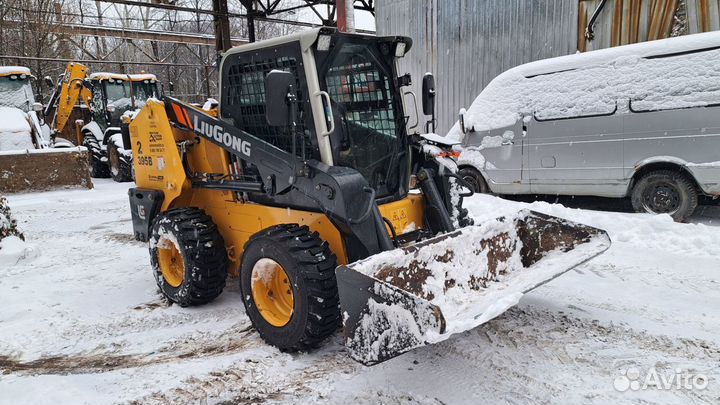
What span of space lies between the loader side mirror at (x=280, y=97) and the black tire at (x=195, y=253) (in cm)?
148

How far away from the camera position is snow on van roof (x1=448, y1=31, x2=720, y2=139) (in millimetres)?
5754

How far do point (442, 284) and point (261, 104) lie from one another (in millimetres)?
1991

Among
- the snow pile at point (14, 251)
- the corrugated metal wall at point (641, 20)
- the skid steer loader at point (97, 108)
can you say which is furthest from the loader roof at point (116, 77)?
the corrugated metal wall at point (641, 20)

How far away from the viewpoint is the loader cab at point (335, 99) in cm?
332

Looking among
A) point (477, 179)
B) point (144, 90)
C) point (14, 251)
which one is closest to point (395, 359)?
point (14, 251)

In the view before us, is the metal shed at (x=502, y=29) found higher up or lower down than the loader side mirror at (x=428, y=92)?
higher up

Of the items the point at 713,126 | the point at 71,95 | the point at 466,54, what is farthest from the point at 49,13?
the point at 713,126

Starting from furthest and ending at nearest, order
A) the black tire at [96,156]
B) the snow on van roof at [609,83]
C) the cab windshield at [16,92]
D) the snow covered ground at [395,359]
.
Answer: the black tire at [96,156] → the cab windshield at [16,92] → the snow on van roof at [609,83] → the snow covered ground at [395,359]

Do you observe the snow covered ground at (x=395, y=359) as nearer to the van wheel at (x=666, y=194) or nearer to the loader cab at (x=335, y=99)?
the van wheel at (x=666, y=194)

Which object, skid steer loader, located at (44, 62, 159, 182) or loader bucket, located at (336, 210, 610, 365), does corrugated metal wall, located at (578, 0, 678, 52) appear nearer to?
loader bucket, located at (336, 210, 610, 365)

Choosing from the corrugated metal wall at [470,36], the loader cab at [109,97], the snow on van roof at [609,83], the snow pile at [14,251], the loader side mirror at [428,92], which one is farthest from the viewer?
the loader cab at [109,97]

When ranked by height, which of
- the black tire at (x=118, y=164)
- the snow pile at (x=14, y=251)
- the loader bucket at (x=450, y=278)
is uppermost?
the black tire at (x=118, y=164)

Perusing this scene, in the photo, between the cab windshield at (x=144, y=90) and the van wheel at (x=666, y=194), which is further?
the cab windshield at (x=144, y=90)

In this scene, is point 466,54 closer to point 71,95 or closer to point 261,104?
point 261,104
